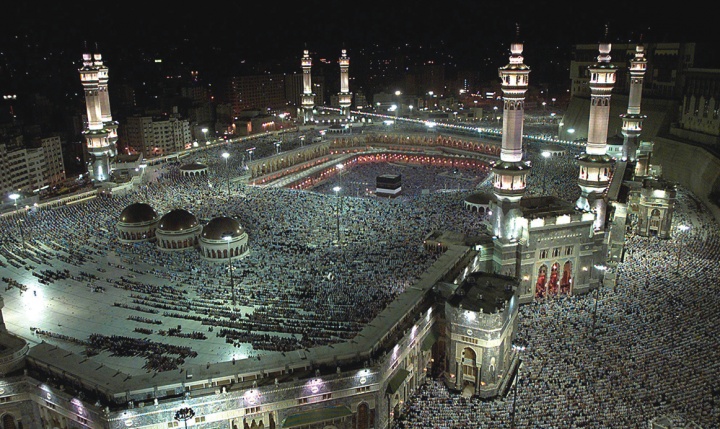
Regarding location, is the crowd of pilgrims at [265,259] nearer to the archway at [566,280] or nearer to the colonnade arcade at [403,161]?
the archway at [566,280]

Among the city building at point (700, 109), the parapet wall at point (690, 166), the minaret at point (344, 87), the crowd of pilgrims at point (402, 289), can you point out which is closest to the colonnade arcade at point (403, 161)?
the minaret at point (344, 87)

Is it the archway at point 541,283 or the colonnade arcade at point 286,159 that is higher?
the colonnade arcade at point 286,159

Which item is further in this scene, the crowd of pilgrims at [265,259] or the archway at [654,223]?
the archway at [654,223]

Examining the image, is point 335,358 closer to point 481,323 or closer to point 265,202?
point 481,323

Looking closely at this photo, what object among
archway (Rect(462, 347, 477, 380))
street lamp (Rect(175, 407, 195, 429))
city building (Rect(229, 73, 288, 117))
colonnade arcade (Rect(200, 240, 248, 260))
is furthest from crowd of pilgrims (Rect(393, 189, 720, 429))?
city building (Rect(229, 73, 288, 117))

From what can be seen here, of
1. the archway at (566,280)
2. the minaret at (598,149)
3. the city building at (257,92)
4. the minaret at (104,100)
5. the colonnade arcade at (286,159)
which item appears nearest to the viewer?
the archway at (566,280)

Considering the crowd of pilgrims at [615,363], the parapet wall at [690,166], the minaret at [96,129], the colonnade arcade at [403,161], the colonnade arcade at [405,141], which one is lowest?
the colonnade arcade at [403,161]
